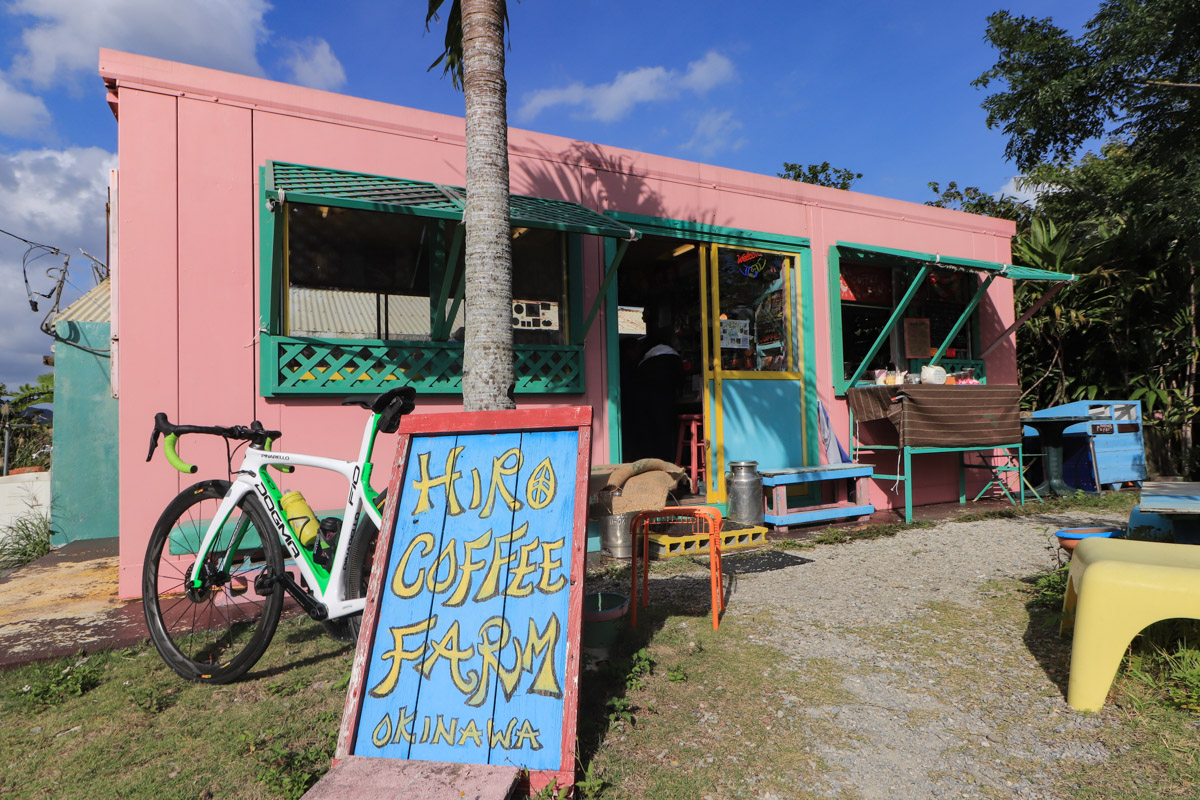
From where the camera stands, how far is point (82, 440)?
7.66 metres

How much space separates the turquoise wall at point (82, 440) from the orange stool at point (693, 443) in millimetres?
6617

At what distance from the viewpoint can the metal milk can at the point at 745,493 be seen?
6820mm

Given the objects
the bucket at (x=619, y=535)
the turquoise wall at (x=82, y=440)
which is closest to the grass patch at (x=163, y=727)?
the bucket at (x=619, y=535)

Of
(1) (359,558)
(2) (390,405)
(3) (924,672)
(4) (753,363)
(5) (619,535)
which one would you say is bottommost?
(3) (924,672)

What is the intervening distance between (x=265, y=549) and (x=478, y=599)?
4.34ft

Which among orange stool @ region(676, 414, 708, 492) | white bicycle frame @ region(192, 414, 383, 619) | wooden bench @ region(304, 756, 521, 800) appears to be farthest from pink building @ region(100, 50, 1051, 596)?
wooden bench @ region(304, 756, 521, 800)

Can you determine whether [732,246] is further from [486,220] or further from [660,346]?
[486,220]

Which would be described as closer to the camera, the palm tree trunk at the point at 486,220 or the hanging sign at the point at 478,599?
the hanging sign at the point at 478,599

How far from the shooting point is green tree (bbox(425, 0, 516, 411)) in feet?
12.4

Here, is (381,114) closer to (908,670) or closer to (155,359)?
(155,359)

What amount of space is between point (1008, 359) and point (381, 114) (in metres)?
8.98

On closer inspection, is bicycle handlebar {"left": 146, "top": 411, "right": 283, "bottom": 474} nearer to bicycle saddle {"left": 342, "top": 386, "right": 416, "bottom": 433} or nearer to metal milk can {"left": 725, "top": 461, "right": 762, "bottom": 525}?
bicycle saddle {"left": 342, "top": 386, "right": 416, "bottom": 433}

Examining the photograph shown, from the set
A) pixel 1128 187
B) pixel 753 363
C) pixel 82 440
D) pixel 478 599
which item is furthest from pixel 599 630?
pixel 1128 187

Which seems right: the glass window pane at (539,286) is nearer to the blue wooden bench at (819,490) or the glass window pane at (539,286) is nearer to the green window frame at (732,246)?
the green window frame at (732,246)
